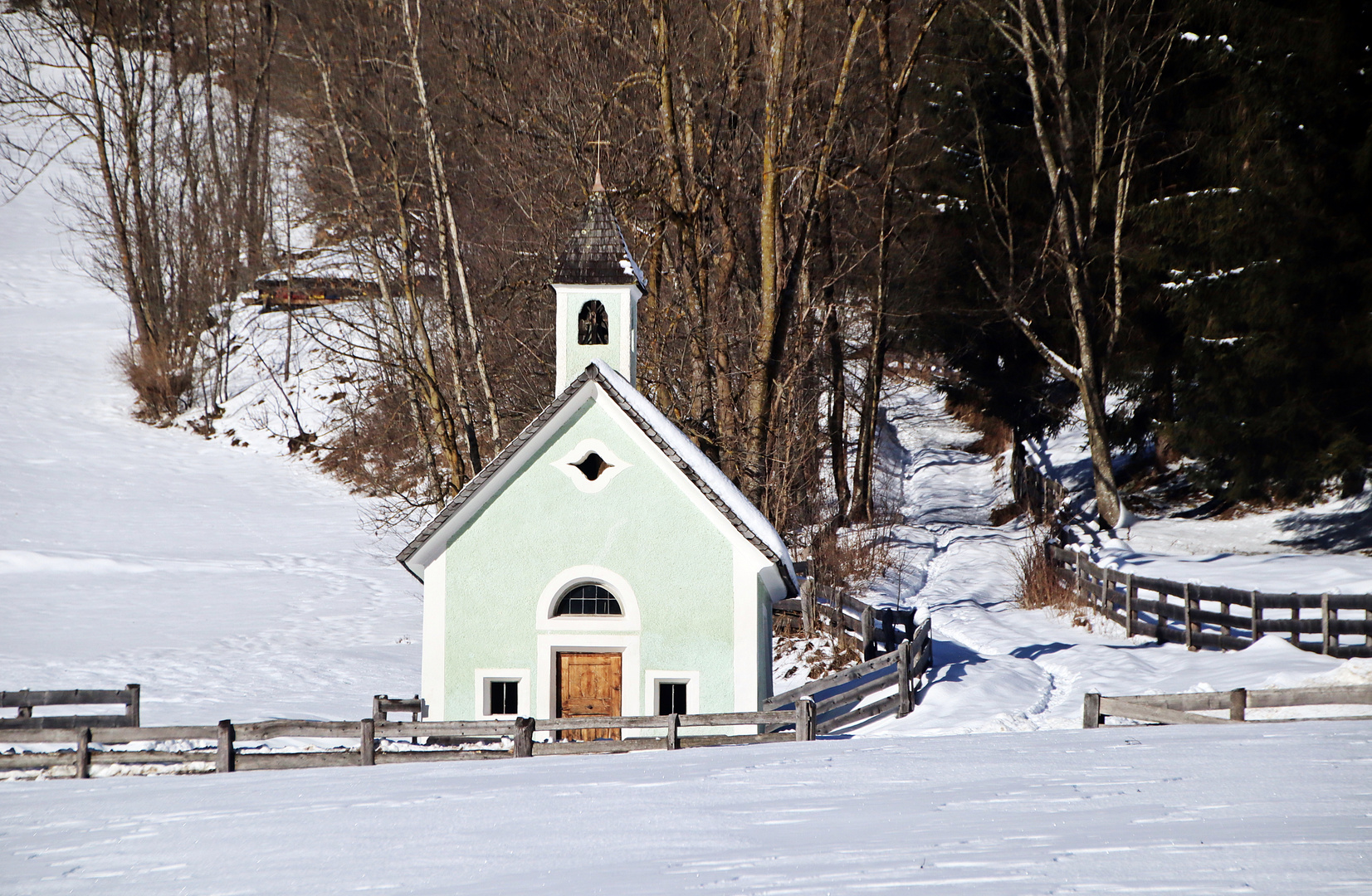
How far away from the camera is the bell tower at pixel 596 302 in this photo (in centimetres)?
1594

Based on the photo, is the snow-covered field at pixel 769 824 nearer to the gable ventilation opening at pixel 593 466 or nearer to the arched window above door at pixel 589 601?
the arched window above door at pixel 589 601

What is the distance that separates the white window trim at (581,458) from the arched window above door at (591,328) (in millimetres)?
1862

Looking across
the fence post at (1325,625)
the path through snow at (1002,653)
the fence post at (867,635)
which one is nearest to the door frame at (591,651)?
the path through snow at (1002,653)

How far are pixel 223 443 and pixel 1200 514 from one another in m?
34.5

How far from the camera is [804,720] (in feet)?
43.7

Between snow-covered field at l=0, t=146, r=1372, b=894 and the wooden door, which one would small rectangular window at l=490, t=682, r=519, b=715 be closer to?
the wooden door

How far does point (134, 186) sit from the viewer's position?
4519 centimetres

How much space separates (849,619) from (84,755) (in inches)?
489

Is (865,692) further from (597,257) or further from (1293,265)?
(1293,265)

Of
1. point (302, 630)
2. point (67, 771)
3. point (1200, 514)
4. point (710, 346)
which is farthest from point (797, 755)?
point (1200, 514)

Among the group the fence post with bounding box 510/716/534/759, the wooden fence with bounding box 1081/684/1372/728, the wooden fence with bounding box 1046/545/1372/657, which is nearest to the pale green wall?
the fence post with bounding box 510/716/534/759

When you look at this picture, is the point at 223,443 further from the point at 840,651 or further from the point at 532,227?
the point at 840,651

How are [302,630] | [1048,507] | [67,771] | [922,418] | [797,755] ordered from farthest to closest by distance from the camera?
[922,418], [1048,507], [302,630], [67,771], [797,755]

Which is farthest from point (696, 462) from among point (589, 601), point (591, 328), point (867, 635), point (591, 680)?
point (867, 635)
